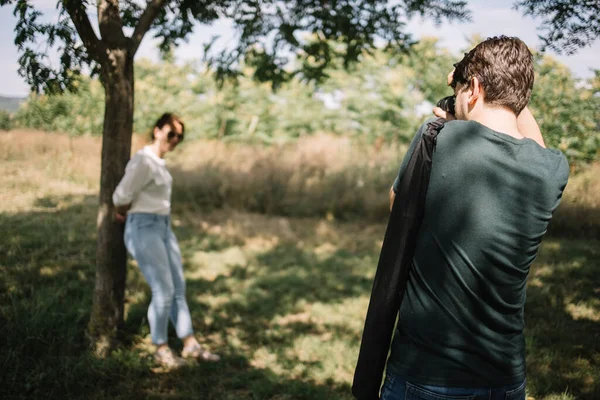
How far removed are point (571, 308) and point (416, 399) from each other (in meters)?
4.17

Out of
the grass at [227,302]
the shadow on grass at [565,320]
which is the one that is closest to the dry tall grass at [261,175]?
the grass at [227,302]

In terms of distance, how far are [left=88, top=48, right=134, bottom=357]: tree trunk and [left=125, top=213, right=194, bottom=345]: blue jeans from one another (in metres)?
0.19

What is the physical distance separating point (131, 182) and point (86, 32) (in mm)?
1145

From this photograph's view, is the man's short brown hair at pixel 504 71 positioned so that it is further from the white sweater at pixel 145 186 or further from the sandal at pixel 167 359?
the sandal at pixel 167 359

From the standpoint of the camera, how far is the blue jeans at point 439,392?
1.44 metres

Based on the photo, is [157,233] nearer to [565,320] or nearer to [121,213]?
[121,213]

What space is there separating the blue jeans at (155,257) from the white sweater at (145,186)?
0.27 ft

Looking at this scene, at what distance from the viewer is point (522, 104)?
151cm

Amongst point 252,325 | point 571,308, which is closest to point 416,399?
point 252,325

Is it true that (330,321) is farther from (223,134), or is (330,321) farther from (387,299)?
(223,134)

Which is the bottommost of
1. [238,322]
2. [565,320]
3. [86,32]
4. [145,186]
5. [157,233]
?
[238,322]

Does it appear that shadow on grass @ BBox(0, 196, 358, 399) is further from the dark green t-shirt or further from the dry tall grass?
the dark green t-shirt

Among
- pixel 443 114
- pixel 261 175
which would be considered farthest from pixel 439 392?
pixel 261 175

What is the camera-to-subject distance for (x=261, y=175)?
418 inches
